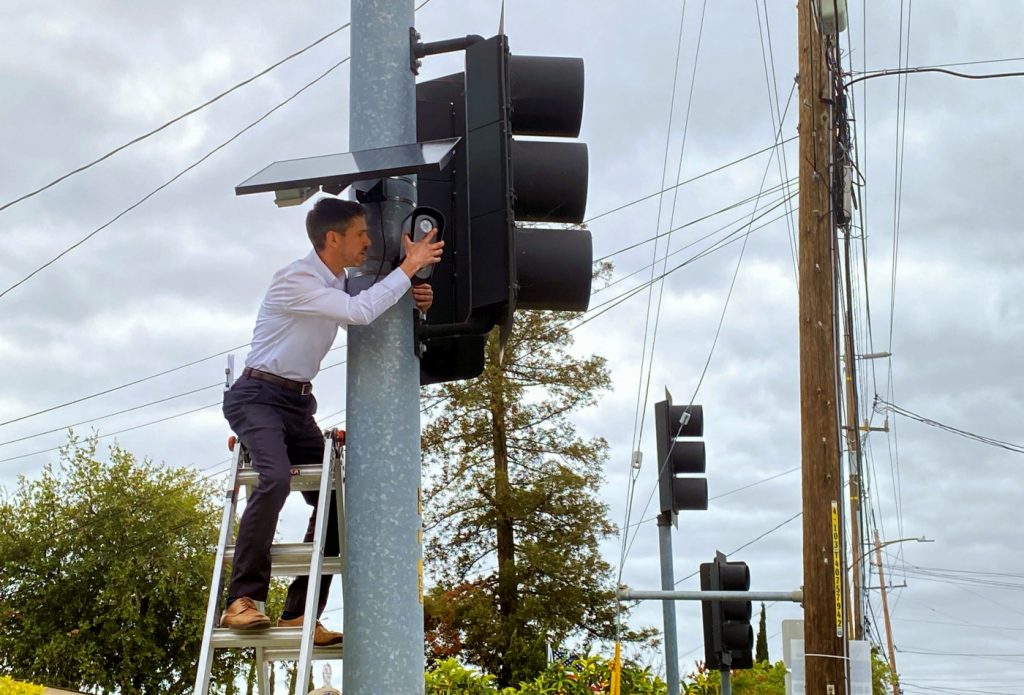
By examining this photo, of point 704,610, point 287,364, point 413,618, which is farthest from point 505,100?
point 704,610

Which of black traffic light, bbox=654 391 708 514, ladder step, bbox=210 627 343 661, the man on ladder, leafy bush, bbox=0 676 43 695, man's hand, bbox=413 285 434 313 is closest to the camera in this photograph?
ladder step, bbox=210 627 343 661

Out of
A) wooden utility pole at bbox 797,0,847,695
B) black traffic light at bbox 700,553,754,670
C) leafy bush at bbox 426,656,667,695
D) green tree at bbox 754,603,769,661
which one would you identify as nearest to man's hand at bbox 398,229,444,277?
wooden utility pole at bbox 797,0,847,695

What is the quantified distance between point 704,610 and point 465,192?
9.61 metres

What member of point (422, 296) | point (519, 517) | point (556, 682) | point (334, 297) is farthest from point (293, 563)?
point (519, 517)

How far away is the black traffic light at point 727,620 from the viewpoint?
12.8m

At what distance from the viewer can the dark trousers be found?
4607mm

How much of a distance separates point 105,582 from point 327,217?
31431 mm

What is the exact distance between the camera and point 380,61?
4855 mm

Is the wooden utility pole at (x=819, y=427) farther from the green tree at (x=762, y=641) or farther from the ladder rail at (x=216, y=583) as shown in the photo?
the green tree at (x=762, y=641)

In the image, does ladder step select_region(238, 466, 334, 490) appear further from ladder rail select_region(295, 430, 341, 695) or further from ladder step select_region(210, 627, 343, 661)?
ladder step select_region(210, 627, 343, 661)

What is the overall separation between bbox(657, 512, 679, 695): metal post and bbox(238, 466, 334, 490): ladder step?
25.8ft

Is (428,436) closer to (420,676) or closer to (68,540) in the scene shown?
(68,540)

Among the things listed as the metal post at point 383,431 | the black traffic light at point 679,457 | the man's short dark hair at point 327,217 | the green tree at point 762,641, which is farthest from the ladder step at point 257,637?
the green tree at point 762,641

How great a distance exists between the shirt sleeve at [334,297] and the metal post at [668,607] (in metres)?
8.04
